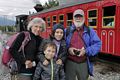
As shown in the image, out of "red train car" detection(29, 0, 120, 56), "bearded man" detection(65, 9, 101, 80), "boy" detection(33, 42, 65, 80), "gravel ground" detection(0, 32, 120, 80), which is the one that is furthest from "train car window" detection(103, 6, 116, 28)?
"boy" detection(33, 42, 65, 80)

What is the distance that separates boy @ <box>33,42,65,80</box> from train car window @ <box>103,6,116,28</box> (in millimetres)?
6705

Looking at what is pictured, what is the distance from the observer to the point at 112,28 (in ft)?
34.3

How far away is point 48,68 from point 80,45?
70cm

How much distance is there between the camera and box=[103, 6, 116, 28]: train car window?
10555 millimetres

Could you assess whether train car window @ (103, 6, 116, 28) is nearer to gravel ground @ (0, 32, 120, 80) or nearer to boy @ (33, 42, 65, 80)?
gravel ground @ (0, 32, 120, 80)

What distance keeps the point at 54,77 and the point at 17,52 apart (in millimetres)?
647

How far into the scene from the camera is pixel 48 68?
412cm

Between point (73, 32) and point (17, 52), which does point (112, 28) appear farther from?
point (17, 52)

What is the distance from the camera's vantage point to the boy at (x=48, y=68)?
4090 millimetres

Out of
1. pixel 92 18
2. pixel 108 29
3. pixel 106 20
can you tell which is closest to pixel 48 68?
pixel 108 29

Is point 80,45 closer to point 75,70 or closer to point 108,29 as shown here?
point 75,70

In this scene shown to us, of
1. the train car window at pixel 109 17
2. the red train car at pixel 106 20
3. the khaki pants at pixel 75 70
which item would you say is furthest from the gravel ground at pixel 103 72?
the khaki pants at pixel 75 70

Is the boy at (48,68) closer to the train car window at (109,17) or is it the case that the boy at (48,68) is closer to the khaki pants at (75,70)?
the khaki pants at (75,70)

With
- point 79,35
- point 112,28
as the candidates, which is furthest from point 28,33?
point 112,28
